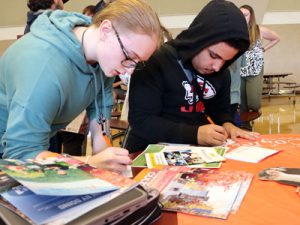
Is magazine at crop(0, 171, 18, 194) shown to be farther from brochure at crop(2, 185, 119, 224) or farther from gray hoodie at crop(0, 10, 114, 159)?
gray hoodie at crop(0, 10, 114, 159)

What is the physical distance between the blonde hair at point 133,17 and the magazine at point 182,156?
1.31ft

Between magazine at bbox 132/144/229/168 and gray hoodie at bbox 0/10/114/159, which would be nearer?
gray hoodie at bbox 0/10/114/159

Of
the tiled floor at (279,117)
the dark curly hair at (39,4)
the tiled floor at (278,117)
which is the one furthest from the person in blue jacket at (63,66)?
the tiled floor at (279,117)

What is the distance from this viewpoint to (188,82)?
149 centimetres

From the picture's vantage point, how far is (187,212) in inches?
30.0

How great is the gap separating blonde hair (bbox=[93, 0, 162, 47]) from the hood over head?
41cm

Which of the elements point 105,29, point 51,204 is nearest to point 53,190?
point 51,204

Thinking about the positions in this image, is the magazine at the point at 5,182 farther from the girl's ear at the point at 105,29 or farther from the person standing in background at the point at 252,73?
the person standing in background at the point at 252,73

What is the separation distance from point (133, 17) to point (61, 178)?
0.57 m

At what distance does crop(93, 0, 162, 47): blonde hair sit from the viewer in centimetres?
99

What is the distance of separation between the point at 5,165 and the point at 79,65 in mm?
512

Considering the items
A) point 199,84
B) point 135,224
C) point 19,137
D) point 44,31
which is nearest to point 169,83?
point 199,84

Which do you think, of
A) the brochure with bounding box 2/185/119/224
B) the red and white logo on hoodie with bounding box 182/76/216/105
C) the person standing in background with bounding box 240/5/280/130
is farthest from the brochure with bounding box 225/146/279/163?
the person standing in background with bounding box 240/5/280/130

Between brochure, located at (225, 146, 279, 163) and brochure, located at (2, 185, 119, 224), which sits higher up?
brochure, located at (2, 185, 119, 224)
